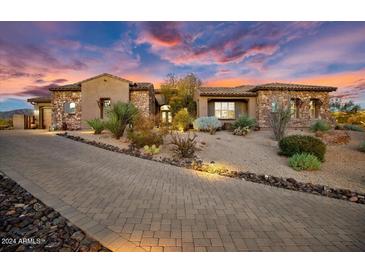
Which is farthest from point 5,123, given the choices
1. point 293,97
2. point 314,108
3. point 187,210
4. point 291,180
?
point 314,108

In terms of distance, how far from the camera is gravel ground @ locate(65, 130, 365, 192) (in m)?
5.68

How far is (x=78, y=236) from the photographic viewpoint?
2609 mm

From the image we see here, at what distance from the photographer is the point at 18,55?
4.27 m

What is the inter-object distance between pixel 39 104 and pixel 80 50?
64.4 ft

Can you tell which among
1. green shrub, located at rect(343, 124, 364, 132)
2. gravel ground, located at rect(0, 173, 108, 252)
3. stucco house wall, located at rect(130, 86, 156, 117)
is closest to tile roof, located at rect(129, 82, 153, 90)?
stucco house wall, located at rect(130, 86, 156, 117)

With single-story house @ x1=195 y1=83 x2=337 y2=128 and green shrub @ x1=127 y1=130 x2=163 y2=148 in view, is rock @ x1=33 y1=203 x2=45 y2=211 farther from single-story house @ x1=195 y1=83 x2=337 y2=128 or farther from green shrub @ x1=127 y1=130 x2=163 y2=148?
single-story house @ x1=195 y1=83 x2=337 y2=128

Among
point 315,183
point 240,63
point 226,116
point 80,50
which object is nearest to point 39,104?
point 226,116

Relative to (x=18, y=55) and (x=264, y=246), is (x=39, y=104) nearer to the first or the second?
(x=18, y=55)

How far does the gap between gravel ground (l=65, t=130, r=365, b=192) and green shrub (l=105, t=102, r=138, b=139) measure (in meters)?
0.52

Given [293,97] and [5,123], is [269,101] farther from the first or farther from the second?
[5,123]

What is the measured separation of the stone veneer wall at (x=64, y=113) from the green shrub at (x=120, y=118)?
7.56 m

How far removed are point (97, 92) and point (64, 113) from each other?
3.28 metres
